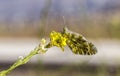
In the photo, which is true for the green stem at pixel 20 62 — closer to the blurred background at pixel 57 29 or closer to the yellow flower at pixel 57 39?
the yellow flower at pixel 57 39

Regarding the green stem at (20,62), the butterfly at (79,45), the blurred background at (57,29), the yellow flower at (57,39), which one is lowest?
the green stem at (20,62)

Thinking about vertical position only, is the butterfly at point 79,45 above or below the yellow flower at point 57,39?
below

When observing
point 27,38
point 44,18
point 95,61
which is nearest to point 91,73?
point 95,61

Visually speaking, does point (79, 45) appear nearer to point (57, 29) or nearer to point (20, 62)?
point (20, 62)

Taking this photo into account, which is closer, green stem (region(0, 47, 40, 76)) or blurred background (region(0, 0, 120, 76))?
green stem (region(0, 47, 40, 76))

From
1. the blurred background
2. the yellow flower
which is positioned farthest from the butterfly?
the blurred background

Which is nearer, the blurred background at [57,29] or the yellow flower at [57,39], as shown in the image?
the yellow flower at [57,39]

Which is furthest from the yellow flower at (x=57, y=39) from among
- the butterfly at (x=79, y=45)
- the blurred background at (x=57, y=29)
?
the blurred background at (x=57, y=29)

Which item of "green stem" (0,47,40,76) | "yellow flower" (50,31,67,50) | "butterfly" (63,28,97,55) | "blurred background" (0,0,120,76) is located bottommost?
"green stem" (0,47,40,76)

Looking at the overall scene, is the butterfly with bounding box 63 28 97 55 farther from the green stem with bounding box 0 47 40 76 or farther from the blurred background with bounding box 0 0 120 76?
the blurred background with bounding box 0 0 120 76
